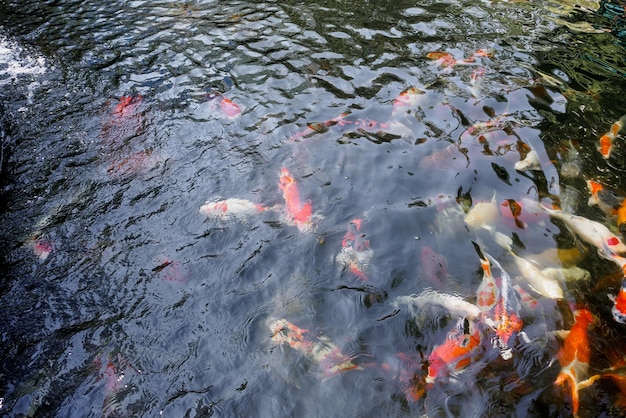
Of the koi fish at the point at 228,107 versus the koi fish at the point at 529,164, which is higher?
the koi fish at the point at 228,107

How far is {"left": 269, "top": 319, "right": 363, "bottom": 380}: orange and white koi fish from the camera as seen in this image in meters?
4.09

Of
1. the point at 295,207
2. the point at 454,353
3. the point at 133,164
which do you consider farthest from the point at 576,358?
the point at 133,164

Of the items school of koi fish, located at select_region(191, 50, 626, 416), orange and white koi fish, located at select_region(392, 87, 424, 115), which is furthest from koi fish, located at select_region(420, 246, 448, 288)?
orange and white koi fish, located at select_region(392, 87, 424, 115)

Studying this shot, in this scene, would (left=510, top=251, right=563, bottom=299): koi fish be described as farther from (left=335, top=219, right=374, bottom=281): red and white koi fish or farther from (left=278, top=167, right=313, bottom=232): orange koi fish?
(left=278, top=167, right=313, bottom=232): orange koi fish

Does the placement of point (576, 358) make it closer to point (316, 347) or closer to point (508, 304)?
→ point (508, 304)

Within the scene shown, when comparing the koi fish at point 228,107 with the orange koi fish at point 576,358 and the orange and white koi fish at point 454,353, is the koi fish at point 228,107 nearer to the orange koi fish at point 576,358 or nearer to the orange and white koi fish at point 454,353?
the orange and white koi fish at point 454,353

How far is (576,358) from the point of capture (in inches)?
160

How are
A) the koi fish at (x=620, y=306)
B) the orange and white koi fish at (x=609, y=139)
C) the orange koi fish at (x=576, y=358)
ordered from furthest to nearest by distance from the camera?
the orange and white koi fish at (x=609, y=139) < the koi fish at (x=620, y=306) < the orange koi fish at (x=576, y=358)

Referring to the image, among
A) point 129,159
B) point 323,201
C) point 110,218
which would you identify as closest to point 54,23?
point 129,159

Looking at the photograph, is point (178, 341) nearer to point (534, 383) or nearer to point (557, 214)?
point (534, 383)

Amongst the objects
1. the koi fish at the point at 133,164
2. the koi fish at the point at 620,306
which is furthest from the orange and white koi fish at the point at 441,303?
the koi fish at the point at 133,164

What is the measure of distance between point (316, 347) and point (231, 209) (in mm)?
2054

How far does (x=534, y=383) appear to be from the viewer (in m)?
3.94

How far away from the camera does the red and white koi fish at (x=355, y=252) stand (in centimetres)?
486
